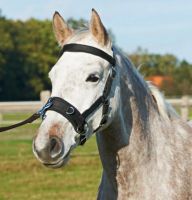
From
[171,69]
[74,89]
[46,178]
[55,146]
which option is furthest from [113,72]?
[171,69]

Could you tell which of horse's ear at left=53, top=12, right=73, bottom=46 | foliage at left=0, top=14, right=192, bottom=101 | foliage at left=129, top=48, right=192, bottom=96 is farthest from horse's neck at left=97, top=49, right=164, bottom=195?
foliage at left=129, top=48, right=192, bottom=96

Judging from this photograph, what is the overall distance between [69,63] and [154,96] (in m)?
0.92

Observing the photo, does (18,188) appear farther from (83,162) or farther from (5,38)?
(5,38)

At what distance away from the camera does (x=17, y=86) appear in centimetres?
6781

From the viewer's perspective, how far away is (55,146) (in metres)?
3.52

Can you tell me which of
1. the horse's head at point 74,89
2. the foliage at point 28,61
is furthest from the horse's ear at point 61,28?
the foliage at point 28,61

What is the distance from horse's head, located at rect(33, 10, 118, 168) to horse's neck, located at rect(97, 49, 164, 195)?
7.9 inches

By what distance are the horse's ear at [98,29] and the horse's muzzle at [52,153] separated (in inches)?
30.5

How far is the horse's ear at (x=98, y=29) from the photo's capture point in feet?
12.7

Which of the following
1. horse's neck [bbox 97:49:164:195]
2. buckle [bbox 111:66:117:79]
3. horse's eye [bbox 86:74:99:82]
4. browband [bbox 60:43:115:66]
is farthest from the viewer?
horse's neck [bbox 97:49:164:195]

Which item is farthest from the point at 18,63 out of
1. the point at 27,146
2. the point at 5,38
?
the point at 27,146

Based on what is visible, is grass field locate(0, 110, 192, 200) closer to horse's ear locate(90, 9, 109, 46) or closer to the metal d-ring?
horse's ear locate(90, 9, 109, 46)

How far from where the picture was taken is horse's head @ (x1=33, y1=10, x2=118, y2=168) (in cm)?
352

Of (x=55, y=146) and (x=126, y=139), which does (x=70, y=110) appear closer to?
(x=55, y=146)
